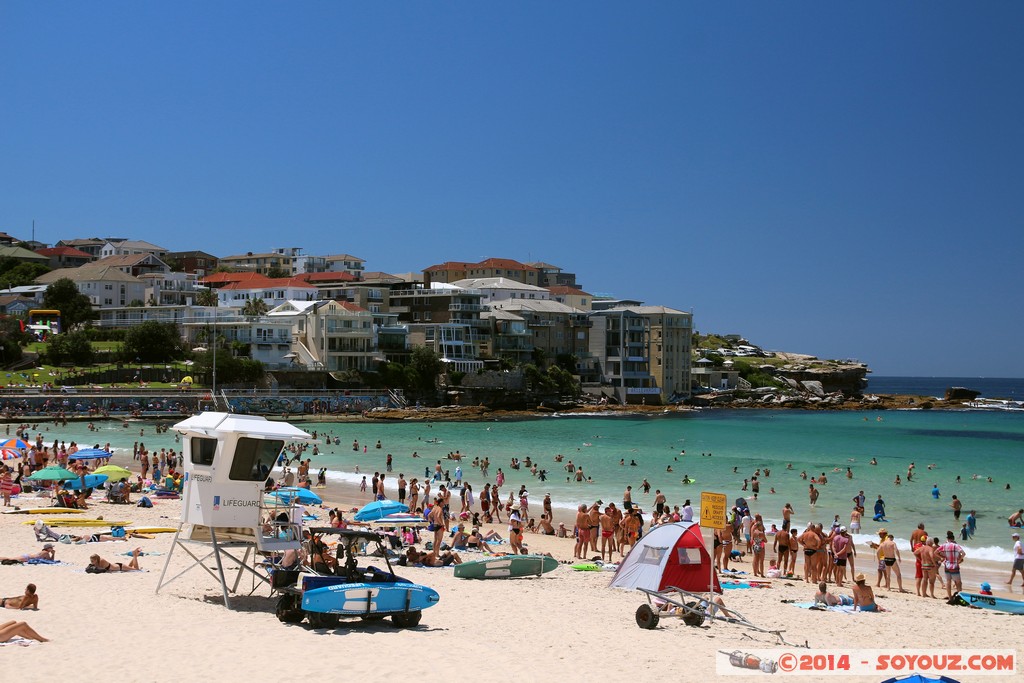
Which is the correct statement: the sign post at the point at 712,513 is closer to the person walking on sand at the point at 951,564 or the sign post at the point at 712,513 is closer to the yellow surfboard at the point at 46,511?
the person walking on sand at the point at 951,564

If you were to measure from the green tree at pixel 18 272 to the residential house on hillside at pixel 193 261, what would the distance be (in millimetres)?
16185

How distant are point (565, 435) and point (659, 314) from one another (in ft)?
144

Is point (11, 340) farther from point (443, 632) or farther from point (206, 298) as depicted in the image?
point (443, 632)

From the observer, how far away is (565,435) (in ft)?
212

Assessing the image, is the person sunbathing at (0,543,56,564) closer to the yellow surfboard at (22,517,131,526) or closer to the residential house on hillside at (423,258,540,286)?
the yellow surfboard at (22,517,131,526)

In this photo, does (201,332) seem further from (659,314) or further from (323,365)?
(659,314)

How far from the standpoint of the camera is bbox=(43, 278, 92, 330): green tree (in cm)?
9356

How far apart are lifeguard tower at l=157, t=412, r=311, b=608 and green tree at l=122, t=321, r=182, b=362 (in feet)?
243

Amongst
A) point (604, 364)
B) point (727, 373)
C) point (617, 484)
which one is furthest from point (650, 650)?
point (727, 373)

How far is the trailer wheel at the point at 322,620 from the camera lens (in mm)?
12164

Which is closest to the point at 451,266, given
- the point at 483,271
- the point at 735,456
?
the point at 483,271

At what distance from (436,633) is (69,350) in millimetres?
76997

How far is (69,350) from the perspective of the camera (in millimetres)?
80688

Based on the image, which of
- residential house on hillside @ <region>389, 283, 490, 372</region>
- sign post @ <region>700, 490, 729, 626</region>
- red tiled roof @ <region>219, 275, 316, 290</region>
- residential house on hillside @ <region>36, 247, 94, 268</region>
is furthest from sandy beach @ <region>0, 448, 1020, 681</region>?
residential house on hillside @ <region>36, 247, 94, 268</region>
